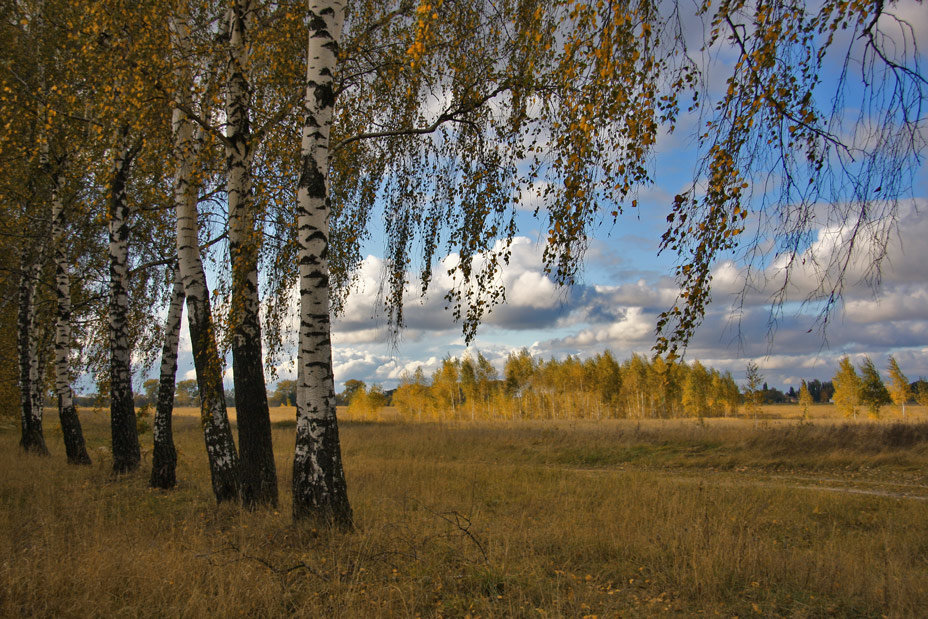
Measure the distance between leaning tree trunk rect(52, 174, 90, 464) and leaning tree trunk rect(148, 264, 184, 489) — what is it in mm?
2829

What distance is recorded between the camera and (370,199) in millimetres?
6352

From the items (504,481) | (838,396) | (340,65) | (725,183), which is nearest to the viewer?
(725,183)

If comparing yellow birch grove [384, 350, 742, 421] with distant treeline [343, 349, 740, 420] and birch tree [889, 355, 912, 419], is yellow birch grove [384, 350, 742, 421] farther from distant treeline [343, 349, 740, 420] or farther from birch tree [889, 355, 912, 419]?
birch tree [889, 355, 912, 419]

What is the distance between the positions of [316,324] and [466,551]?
2608 mm

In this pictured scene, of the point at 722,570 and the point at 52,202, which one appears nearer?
the point at 722,570

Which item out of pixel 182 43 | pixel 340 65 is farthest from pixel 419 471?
pixel 182 43

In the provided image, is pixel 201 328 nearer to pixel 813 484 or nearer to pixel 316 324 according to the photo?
pixel 316 324

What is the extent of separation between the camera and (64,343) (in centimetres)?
995

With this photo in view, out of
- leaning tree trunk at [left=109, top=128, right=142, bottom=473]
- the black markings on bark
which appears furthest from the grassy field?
leaning tree trunk at [left=109, top=128, right=142, bottom=473]

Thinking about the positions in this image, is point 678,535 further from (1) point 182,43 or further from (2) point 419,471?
(1) point 182,43

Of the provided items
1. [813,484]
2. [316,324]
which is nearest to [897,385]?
[813,484]

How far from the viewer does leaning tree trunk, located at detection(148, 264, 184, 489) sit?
8070mm

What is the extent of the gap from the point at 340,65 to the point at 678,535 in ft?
21.8

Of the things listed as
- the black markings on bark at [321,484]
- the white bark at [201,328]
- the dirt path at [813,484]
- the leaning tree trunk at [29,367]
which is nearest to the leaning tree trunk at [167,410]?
the white bark at [201,328]
